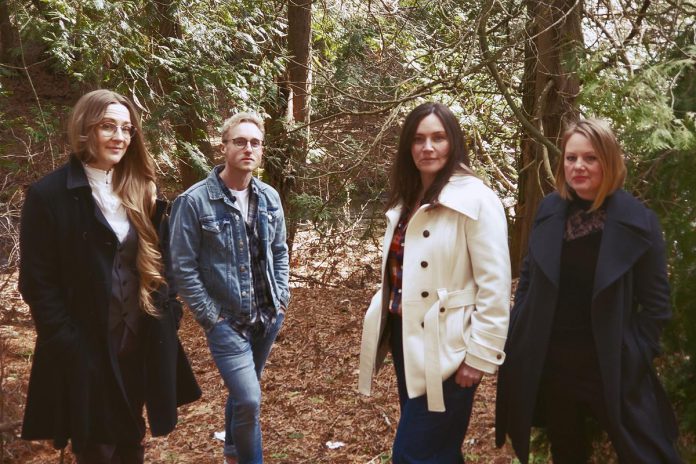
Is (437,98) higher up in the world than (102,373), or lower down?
higher up

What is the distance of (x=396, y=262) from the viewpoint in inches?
139

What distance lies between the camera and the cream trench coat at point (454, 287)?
320 cm

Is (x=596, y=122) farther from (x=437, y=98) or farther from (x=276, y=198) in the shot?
(x=437, y=98)

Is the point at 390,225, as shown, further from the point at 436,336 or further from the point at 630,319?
the point at 630,319

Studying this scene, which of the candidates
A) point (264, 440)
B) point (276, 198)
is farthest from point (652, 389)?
point (264, 440)

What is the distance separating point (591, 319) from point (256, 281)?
1965mm

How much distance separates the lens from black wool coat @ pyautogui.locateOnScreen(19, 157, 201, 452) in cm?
344

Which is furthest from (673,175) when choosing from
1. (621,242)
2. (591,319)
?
(591,319)

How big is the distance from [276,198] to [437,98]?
4.78m

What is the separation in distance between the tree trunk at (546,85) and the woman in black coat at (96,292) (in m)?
4.15

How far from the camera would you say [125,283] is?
143 inches

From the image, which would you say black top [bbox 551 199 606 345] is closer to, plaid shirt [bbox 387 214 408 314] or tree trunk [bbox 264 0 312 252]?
plaid shirt [bbox 387 214 408 314]

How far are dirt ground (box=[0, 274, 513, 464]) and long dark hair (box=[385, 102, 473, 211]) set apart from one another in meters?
A: 2.17

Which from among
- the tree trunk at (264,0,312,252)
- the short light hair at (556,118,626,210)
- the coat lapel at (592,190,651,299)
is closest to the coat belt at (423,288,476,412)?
the coat lapel at (592,190,651,299)
